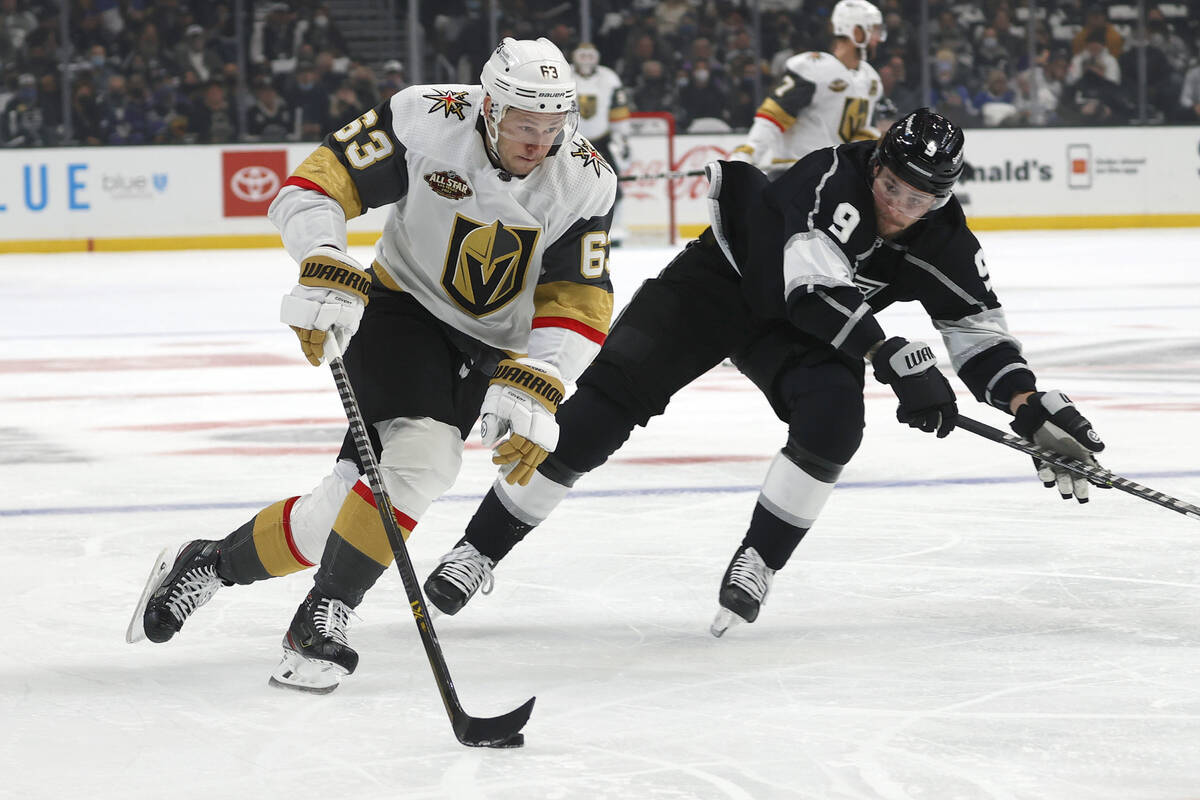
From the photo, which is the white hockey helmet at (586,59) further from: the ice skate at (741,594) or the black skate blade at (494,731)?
the black skate blade at (494,731)

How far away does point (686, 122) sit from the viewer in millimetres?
12398

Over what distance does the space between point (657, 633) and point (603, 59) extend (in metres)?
10.5

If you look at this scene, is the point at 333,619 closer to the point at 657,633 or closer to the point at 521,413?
the point at 521,413

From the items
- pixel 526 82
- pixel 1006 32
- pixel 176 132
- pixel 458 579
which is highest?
Answer: pixel 526 82

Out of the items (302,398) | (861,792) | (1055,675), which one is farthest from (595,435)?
(302,398)

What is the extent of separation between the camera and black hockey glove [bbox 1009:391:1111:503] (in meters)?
2.65

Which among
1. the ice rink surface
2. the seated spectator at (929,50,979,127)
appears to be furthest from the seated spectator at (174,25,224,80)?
the ice rink surface

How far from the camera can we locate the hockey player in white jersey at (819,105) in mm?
7234

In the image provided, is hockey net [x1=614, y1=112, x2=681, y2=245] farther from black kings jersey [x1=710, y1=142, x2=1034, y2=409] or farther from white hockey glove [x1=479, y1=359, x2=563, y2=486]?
white hockey glove [x1=479, y1=359, x2=563, y2=486]

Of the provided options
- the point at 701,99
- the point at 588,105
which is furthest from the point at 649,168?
the point at 588,105

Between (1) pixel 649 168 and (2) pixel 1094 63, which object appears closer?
(1) pixel 649 168

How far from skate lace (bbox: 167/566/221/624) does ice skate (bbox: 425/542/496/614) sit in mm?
340

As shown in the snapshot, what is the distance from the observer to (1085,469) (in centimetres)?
267

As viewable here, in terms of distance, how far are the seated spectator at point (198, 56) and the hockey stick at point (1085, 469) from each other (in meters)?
10.3
